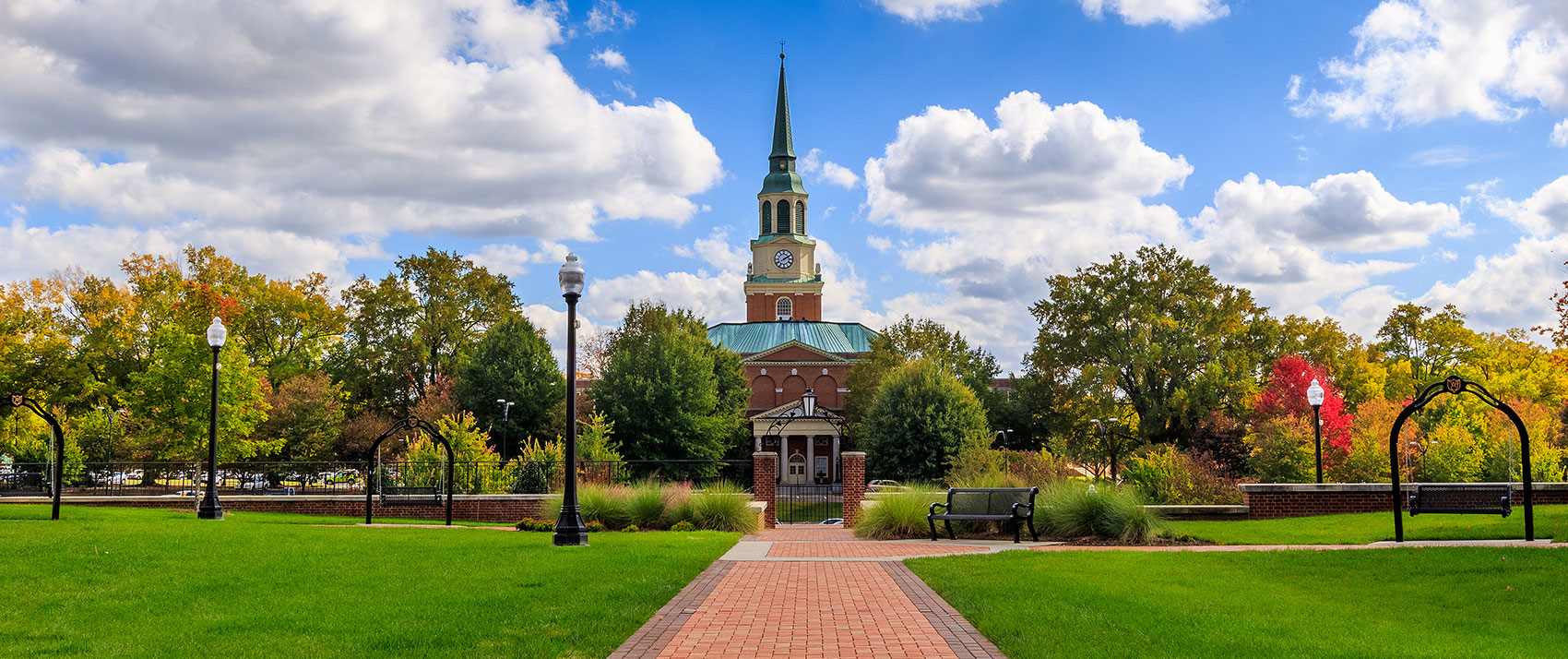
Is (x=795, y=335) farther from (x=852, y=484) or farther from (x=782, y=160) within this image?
(x=852, y=484)

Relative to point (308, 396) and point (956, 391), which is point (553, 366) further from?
point (956, 391)

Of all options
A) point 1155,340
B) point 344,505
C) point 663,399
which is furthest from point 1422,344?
point 344,505

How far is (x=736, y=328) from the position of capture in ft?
281

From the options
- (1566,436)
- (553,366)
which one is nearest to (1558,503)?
(1566,436)

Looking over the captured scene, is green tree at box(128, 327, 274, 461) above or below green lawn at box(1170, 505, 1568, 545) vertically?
above

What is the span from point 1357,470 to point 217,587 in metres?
24.8

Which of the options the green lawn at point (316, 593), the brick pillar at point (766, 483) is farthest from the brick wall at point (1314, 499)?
the green lawn at point (316, 593)

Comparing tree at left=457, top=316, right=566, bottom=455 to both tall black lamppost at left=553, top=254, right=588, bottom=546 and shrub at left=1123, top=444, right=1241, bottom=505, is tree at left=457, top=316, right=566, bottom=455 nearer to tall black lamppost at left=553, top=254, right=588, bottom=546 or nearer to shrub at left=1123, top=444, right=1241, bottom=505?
shrub at left=1123, top=444, right=1241, bottom=505

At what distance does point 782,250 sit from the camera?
3573 inches

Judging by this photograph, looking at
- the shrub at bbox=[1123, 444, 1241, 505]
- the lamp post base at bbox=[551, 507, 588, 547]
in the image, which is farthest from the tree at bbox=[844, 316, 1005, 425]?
the lamp post base at bbox=[551, 507, 588, 547]

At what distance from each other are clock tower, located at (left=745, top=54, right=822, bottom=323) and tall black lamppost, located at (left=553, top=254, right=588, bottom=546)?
7310cm

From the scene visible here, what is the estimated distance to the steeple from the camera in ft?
300

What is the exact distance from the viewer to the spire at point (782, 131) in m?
91.9

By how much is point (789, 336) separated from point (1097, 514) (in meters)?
66.0
